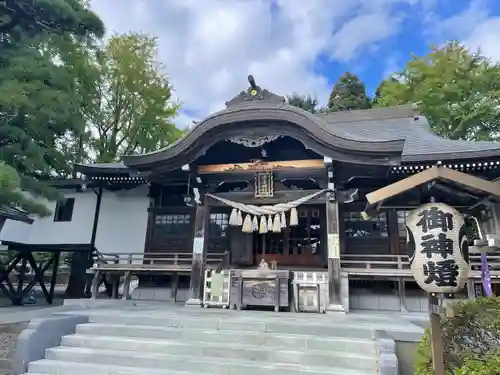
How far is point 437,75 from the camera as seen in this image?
1891cm

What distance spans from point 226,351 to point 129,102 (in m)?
17.0

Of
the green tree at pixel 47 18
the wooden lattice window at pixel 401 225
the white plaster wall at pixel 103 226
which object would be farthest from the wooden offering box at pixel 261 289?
the green tree at pixel 47 18

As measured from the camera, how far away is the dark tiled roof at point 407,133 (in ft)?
26.6

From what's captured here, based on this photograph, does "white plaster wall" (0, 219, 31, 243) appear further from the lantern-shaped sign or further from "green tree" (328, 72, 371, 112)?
"green tree" (328, 72, 371, 112)

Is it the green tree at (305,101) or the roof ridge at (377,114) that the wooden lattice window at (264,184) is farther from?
the green tree at (305,101)

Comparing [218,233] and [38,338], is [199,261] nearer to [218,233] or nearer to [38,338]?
[218,233]

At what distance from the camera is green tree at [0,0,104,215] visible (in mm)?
7270

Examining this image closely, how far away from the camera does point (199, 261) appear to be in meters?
8.81

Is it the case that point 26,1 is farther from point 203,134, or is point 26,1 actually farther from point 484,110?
point 484,110

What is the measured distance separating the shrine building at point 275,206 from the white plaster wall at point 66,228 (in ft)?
0.39

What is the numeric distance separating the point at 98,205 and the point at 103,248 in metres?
1.48

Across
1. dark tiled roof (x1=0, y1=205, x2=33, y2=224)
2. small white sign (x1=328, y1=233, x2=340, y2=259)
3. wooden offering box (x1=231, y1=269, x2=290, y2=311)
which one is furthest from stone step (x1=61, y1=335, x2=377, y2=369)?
dark tiled roof (x1=0, y1=205, x2=33, y2=224)

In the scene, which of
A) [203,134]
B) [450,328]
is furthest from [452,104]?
[450,328]

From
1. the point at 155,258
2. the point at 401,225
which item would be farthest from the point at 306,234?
the point at 155,258
